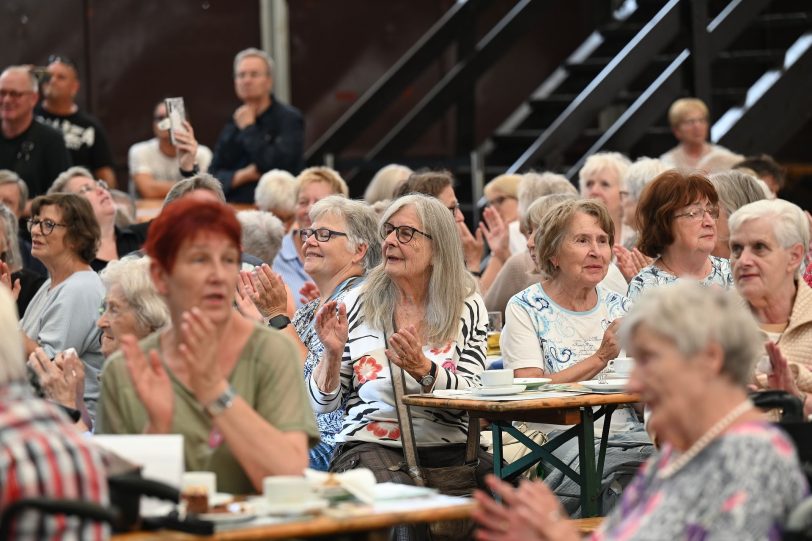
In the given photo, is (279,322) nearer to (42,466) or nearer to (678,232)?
(678,232)

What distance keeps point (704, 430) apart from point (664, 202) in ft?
9.29

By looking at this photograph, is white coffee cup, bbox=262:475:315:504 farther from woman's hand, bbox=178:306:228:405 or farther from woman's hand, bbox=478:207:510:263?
woman's hand, bbox=478:207:510:263

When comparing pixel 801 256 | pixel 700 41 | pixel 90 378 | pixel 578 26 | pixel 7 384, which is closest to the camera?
pixel 7 384

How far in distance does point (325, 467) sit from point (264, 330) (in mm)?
1839

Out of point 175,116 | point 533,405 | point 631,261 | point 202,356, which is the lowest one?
point 533,405

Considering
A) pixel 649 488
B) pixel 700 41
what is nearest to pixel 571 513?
pixel 649 488

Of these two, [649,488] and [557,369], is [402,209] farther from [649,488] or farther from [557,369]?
[649,488]

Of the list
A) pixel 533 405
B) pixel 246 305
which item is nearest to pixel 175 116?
pixel 246 305

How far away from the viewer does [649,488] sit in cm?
278

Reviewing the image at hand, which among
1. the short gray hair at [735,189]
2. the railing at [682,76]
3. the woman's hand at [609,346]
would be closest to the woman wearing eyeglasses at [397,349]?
the woman's hand at [609,346]

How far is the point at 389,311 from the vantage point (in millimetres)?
5055

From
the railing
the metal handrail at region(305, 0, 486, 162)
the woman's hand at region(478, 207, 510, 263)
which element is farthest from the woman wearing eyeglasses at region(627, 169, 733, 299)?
the metal handrail at region(305, 0, 486, 162)

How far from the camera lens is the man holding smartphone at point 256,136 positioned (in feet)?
30.1

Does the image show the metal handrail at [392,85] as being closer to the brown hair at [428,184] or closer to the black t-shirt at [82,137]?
the black t-shirt at [82,137]
